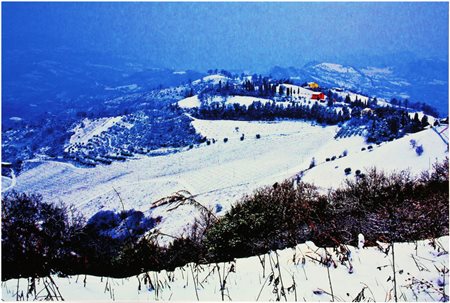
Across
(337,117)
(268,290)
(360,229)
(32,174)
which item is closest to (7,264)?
(268,290)

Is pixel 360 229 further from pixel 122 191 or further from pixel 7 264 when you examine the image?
pixel 122 191

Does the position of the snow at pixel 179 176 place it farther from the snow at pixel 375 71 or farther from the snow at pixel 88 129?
the snow at pixel 375 71

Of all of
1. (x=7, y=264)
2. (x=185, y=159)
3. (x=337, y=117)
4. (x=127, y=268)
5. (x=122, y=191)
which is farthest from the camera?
(x=337, y=117)

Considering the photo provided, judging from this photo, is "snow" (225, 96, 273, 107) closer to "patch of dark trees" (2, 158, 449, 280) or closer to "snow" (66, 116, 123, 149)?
"snow" (66, 116, 123, 149)

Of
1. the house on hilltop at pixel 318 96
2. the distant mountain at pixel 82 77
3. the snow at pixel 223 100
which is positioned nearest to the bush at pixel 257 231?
the distant mountain at pixel 82 77

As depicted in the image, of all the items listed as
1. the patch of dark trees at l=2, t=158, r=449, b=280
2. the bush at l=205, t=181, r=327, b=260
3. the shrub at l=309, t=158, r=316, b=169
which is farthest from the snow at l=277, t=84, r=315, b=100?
the bush at l=205, t=181, r=327, b=260

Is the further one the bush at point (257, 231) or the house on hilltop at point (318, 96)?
the house on hilltop at point (318, 96)
